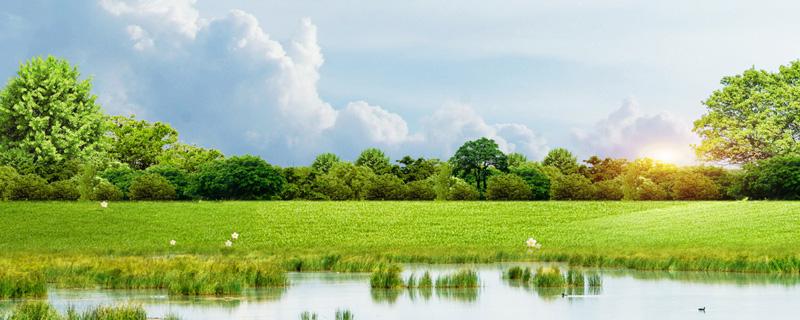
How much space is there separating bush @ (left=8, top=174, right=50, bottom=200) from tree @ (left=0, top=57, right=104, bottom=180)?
23.8 ft

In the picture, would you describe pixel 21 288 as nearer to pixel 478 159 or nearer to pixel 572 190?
pixel 572 190

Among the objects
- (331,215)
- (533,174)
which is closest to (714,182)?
(533,174)

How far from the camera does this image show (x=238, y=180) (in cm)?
6003

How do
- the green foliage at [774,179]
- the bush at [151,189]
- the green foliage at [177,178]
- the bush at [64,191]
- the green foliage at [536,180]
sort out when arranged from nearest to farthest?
1. the green foliage at [774,179]
2. the bush at [64,191]
3. the bush at [151,189]
4. the green foliage at [177,178]
5. the green foliage at [536,180]

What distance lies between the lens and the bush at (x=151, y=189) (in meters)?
58.6

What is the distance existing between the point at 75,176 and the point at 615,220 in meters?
34.7

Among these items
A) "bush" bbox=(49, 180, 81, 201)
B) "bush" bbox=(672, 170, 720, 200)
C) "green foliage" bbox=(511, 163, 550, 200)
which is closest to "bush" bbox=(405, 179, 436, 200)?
"green foliage" bbox=(511, 163, 550, 200)

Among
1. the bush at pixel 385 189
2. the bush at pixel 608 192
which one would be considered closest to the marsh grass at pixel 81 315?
the bush at pixel 385 189

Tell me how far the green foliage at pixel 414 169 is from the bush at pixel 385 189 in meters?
12.4

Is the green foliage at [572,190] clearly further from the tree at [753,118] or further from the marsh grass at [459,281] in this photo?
the marsh grass at [459,281]

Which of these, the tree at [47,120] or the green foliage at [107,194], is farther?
the tree at [47,120]

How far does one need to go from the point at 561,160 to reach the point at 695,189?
20767 millimetres

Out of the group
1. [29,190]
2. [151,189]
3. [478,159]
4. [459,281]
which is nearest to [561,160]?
[478,159]

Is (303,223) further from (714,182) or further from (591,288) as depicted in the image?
(714,182)
